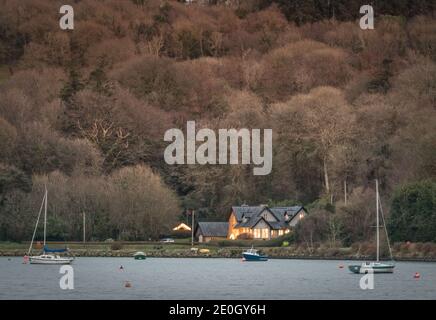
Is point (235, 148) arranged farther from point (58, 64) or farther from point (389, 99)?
point (58, 64)

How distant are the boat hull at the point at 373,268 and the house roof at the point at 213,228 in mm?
36761

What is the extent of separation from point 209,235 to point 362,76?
42.1 m

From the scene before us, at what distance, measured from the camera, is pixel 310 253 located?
11200cm

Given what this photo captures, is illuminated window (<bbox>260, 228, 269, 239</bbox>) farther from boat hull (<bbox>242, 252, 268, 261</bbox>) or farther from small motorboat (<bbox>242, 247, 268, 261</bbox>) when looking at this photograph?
boat hull (<bbox>242, 252, 268, 261</bbox>)

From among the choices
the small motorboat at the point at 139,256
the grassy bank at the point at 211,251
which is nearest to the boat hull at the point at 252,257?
the grassy bank at the point at 211,251

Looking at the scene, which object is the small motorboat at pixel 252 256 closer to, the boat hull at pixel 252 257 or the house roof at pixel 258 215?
the boat hull at pixel 252 257

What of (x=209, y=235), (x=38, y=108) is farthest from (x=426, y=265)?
(x=38, y=108)

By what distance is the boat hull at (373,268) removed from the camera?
91.2m

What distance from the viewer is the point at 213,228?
420 feet

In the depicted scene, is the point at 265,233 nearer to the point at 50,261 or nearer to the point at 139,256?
the point at 139,256

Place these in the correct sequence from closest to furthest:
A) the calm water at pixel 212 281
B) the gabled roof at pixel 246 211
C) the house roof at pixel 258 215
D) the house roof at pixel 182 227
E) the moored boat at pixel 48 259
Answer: the calm water at pixel 212 281 → the moored boat at pixel 48 259 → the house roof at pixel 258 215 → the gabled roof at pixel 246 211 → the house roof at pixel 182 227

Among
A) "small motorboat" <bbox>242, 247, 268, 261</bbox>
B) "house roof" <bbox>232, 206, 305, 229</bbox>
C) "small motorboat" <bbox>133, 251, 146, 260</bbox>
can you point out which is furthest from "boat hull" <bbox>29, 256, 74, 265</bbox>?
"house roof" <bbox>232, 206, 305, 229</bbox>

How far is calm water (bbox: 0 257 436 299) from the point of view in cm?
7694
